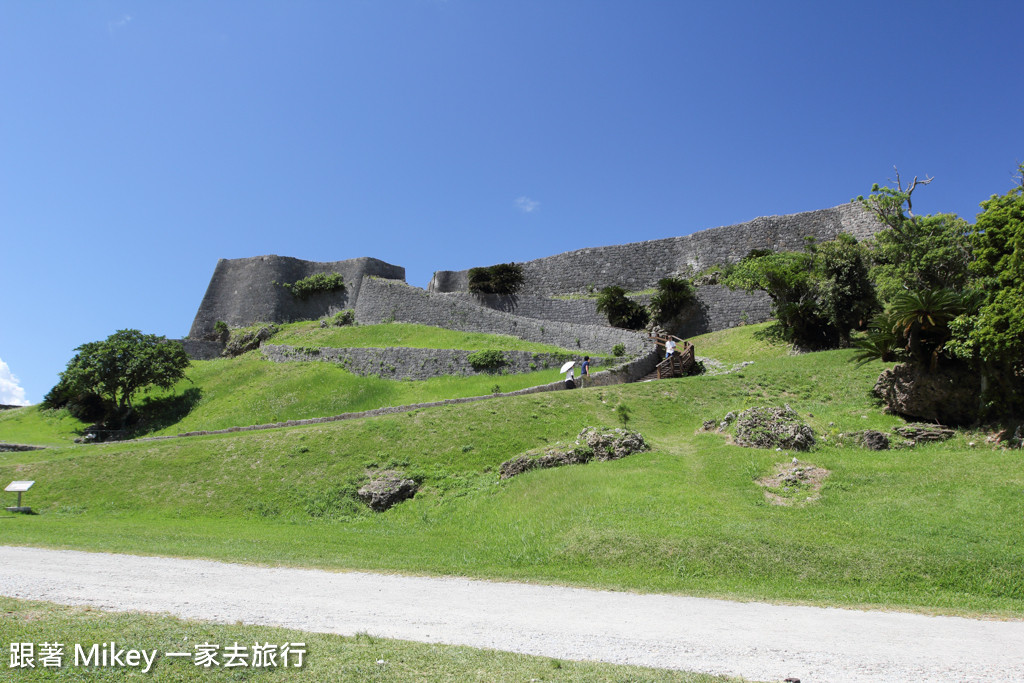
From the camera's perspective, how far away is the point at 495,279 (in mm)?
46281

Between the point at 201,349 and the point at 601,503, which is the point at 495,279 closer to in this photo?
the point at 201,349

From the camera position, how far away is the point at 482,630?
6.08 m

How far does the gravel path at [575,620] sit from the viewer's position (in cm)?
511

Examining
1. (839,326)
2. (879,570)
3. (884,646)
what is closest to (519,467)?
(879,570)

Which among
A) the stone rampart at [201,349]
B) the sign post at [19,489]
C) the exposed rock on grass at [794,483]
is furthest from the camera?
the stone rampart at [201,349]

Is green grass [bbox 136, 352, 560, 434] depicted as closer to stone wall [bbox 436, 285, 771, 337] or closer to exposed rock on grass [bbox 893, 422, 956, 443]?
stone wall [bbox 436, 285, 771, 337]

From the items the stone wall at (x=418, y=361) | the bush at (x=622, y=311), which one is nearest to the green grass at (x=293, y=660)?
the stone wall at (x=418, y=361)

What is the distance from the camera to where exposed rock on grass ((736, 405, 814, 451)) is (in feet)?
46.8

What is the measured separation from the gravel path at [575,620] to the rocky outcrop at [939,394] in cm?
1030

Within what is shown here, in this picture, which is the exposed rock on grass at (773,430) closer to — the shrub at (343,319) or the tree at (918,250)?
the tree at (918,250)

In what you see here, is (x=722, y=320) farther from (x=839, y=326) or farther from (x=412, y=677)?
(x=412, y=677)

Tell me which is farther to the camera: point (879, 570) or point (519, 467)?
point (519, 467)

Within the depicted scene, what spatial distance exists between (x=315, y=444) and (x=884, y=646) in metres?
16.5

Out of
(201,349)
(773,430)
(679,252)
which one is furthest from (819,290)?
(201,349)
